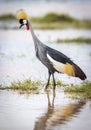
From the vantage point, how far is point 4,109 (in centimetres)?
1099

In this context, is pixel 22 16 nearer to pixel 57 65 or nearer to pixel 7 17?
pixel 57 65

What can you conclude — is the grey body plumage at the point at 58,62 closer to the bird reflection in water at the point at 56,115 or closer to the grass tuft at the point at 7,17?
the bird reflection in water at the point at 56,115

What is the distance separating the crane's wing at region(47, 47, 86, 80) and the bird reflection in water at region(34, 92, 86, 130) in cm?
106

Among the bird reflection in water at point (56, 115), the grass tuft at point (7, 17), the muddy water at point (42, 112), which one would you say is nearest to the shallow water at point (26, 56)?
the muddy water at point (42, 112)

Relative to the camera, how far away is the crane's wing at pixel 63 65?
12.8 m

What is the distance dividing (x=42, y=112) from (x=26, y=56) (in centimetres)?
912

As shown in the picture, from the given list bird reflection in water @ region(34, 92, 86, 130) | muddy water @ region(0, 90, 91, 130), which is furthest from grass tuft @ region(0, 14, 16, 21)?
bird reflection in water @ region(34, 92, 86, 130)

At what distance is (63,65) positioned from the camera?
1289 cm

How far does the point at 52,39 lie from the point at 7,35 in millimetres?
2554

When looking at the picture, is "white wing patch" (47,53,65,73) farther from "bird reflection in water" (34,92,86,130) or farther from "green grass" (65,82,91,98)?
"bird reflection in water" (34,92,86,130)

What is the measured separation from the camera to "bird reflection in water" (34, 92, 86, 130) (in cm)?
987

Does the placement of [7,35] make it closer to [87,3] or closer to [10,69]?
[10,69]

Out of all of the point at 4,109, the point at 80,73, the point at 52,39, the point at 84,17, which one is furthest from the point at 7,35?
the point at 4,109

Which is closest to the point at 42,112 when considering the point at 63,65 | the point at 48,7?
the point at 63,65
